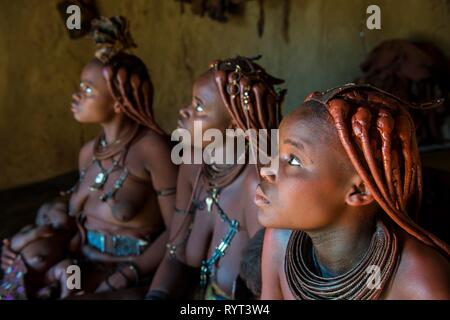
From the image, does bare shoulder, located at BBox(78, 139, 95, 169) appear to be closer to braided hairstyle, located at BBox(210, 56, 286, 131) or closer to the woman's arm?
the woman's arm

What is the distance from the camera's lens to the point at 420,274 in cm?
104

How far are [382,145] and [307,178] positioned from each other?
163 millimetres

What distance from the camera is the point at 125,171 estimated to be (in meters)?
2.29

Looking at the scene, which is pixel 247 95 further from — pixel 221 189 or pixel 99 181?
pixel 99 181

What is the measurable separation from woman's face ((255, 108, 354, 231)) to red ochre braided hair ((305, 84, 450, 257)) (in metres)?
0.04

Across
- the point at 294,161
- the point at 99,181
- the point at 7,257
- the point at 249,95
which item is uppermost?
the point at 249,95

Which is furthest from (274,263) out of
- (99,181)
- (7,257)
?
(7,257)

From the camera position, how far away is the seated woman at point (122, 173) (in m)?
2.25

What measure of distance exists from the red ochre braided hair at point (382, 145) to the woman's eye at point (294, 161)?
4.3 inches

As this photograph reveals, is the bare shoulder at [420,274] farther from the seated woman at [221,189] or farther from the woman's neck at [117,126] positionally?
the woman's neck at [117,126]

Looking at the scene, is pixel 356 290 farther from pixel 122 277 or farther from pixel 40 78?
pixel 40 78

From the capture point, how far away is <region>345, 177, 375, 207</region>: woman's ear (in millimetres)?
1086

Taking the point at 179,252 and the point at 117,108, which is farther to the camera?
the point at 117,108
